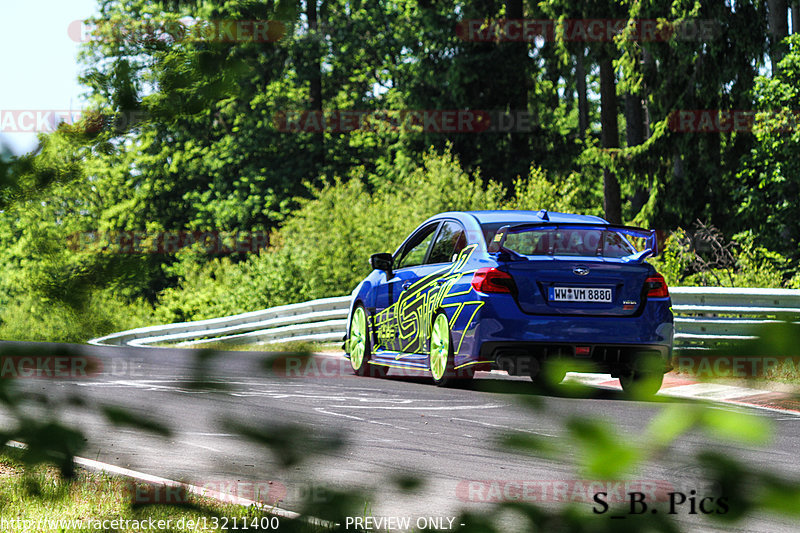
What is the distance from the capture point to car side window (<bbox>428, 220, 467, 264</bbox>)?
10.8 m

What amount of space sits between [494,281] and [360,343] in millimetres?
3254

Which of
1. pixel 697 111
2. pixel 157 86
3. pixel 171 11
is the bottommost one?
pixel 157 86

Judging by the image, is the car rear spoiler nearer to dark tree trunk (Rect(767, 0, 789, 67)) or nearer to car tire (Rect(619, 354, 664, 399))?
car tire (Rect(619, 354, 664, 399))

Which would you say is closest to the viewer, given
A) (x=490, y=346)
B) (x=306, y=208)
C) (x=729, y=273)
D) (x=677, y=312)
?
(x=490, y=346)

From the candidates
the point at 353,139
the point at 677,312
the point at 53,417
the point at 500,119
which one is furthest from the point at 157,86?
the point at 353,139

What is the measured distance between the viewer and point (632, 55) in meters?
26.0

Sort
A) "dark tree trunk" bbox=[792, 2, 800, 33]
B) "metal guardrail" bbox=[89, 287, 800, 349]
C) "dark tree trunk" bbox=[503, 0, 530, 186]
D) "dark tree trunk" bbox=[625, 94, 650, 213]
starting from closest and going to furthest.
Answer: "metal guardrail" bbox=[89, 287, 800, 349]
"dark tree trunk" bbox=[792, 2, 800, 33]
"dark tree trunk" bbox=[625, 94, 650, 213]
"dark tree trunk" bbox=[503, 0, 530, 186]

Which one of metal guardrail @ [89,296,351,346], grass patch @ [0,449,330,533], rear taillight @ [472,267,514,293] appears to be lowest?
metal guardrail @ [89,296,351,346]

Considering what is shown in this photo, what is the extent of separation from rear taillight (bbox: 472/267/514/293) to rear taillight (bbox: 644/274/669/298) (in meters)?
1.31

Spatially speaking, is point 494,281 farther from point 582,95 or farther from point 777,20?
point 582,95

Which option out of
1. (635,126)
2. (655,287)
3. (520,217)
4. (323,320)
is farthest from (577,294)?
(635,126)

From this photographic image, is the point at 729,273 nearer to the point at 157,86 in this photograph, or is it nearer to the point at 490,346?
the point at 490,346

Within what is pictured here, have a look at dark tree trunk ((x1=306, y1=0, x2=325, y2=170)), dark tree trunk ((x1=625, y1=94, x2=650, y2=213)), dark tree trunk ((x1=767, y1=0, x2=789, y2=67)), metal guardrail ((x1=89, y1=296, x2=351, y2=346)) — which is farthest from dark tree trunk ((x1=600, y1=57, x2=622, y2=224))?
metal guardrail ((x1=89, y1=296, x2=351, y2=346))

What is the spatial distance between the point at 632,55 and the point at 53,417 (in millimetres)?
25431
